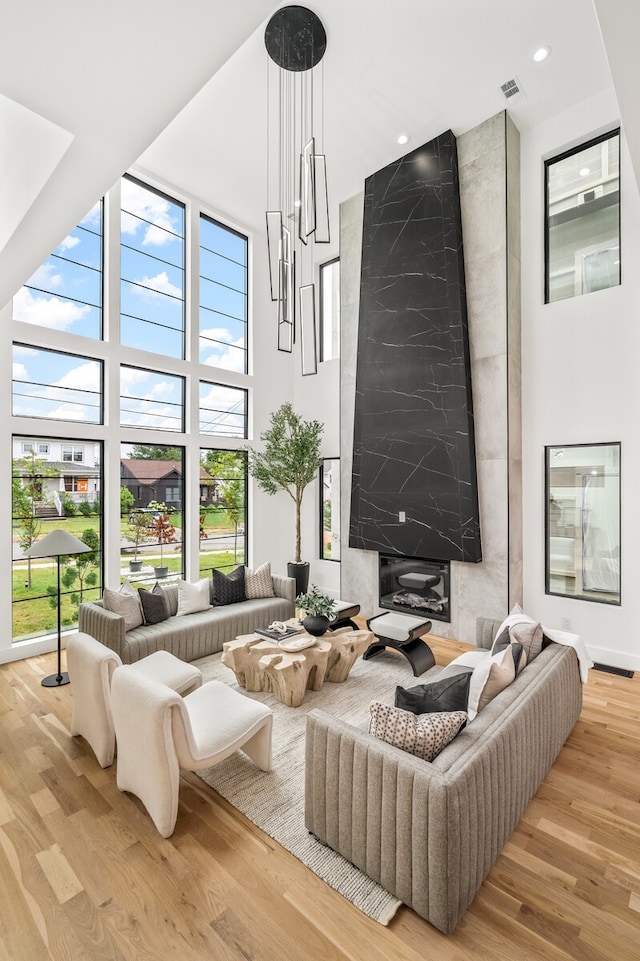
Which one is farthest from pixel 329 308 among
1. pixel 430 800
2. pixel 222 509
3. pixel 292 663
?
pixel 430 800

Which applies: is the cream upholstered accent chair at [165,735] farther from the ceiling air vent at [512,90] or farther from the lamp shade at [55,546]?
the ceiling air vent at [512,90]

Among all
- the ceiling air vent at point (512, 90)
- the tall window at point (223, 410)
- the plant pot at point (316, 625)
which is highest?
the ceiling air vent at point (512, 90)

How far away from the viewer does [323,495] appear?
679cm

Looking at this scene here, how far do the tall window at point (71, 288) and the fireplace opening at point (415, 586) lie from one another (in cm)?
435

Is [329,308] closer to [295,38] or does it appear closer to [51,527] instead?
[295,38]

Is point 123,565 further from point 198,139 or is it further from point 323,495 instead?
point 198,139

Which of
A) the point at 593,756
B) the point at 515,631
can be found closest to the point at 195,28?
the point at 515,631

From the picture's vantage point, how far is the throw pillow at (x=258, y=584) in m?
5.20

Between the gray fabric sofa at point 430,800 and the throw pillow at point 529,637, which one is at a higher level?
the throw pillow at point 529,637

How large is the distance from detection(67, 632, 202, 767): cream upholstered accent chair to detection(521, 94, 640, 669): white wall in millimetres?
3639

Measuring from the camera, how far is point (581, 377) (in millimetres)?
4445

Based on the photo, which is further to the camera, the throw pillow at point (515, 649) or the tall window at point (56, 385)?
the tall window at point (56, 385)

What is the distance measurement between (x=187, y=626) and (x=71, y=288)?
3787 millimetres

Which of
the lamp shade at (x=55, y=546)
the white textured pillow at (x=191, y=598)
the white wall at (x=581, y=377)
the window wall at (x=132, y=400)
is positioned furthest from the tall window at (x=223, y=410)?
the white wall at (x=581, y=377)
